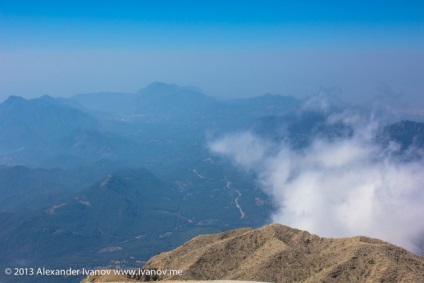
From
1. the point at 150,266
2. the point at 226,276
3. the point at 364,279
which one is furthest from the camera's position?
the point at 150,266

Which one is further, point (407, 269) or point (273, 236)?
point (273, 236)

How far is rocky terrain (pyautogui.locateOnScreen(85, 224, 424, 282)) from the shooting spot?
3563 inches

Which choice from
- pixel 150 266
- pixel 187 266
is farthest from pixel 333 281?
pixel 150 266

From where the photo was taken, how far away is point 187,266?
101 meters

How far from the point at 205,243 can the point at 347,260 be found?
37.3 m

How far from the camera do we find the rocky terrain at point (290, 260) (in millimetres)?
90500

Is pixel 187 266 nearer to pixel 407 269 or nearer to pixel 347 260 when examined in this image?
pixel 347 260

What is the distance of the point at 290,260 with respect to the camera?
97.7 metres

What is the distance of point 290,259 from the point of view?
97875mm

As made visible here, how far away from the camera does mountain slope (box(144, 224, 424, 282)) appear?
297 ft

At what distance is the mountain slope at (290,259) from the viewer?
90.5 meters

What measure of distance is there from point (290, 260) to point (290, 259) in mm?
257

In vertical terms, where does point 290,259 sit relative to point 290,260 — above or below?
above

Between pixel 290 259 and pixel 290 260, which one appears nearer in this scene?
pixel 290 260
